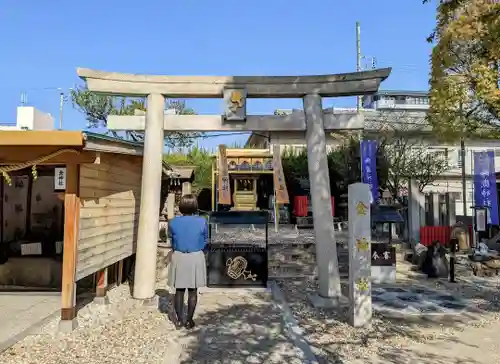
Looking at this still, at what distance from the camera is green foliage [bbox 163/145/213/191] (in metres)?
23.6

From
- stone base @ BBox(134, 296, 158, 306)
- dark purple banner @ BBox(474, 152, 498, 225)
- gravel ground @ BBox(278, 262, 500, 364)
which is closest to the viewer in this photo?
gravel ground @ BBox(278, 262, 500, 364)

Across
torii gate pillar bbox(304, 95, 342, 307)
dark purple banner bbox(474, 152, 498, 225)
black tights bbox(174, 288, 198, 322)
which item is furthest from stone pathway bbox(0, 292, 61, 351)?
dark purple banner bbox(474, 152, 498, 225)

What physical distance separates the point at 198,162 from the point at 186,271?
19.0 metres

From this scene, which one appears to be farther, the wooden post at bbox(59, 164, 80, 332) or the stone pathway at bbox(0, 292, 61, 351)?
the wooden post at bbox(59, 164, 80, 332)

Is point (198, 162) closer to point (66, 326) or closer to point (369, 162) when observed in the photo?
point (369, 162)

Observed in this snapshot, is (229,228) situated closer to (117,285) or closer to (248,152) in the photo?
(248,152)

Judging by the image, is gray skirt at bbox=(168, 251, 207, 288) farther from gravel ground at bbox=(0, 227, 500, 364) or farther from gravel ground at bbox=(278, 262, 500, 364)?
gravel ground at bbox=(278, 262, 500, 364)

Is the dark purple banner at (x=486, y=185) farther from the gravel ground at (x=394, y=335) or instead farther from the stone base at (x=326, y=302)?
the stone base at (x=326, y=302)

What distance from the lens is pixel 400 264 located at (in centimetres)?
1127

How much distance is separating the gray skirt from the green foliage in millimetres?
17073

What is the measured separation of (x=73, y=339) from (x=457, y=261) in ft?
32.3

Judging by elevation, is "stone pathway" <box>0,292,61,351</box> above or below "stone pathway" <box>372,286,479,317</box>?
above

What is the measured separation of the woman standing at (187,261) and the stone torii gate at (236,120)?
169 centimetres

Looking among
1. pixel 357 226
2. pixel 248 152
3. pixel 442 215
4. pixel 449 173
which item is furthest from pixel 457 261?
pixel 449 173
